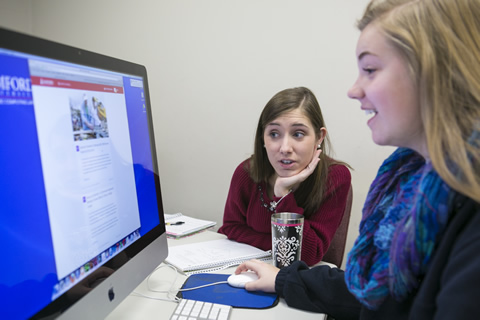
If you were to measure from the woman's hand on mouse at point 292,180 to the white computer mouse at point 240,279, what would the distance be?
416mm

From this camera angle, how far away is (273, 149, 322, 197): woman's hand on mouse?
1250 mm

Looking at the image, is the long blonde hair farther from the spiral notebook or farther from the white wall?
the white wall

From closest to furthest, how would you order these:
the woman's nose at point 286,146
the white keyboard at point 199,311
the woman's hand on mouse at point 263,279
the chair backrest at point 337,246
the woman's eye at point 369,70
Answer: the woman's eye at point 369,70 → the white keyboard at point 199,311 → the woman's hand on mouse at point 263,279 → the woman's nose at point 286,146 → the chair backrest at point 337,246

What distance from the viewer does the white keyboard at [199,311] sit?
703mm

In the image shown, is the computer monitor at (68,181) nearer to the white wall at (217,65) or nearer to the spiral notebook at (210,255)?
the spiral notebook at (210,255)

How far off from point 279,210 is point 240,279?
1.33 feet

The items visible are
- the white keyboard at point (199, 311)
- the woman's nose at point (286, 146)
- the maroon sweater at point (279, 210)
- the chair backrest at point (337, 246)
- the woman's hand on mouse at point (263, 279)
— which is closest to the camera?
the white keyboard at point (199, 311)

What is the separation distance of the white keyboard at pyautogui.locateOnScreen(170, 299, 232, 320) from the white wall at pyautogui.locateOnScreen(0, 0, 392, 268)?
4.24ft

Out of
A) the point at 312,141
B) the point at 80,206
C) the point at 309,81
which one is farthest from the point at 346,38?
the point at 80,206

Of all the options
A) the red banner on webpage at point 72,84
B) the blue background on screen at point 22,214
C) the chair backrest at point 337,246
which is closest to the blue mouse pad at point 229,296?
the blue background on screen at point 22,214

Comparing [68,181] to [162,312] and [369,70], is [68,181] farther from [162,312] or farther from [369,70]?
[369,70]

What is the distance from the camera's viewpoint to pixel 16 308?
439 millimetres

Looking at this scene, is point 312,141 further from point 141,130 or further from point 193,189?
point 193,189

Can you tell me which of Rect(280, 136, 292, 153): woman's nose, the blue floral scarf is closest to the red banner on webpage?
the blue floral scarf
